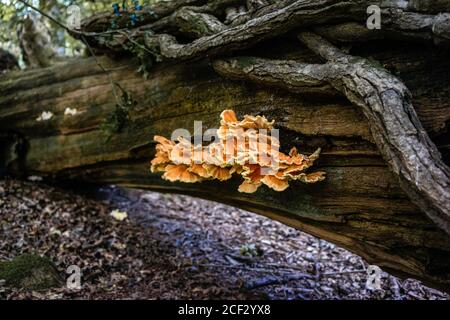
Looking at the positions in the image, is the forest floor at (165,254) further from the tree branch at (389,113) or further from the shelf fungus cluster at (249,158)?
the tree branch at (389,113)

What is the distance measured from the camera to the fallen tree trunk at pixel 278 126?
115 inches

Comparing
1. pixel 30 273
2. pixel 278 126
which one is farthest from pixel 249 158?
pixel 30 273

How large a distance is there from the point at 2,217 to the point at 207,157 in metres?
3.11

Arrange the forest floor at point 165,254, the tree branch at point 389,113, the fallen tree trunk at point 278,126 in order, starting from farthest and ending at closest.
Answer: the forest floor at point 165,254, the fallen tree trunk at point 278,126, the tree branch at point 389,113

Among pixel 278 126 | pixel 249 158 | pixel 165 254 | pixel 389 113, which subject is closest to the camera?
pixel 389 113

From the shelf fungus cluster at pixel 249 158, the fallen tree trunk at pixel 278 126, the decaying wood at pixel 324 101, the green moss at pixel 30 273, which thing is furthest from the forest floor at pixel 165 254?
the shelf fungus cluster at pixel 249 158

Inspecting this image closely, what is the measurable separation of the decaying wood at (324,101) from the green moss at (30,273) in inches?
56.9

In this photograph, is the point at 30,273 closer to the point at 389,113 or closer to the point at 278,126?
the point at 278,126

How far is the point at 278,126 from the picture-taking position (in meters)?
3.57

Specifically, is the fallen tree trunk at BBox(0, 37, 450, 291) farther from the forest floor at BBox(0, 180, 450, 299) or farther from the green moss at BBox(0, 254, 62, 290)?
the green moss at BBox(0, 254, 62, 290)

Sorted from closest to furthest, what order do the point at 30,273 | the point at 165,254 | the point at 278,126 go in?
1. the point at 278,126
2. the point at 30,273
3. the point at 165,254

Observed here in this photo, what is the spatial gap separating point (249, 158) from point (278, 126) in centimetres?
73
